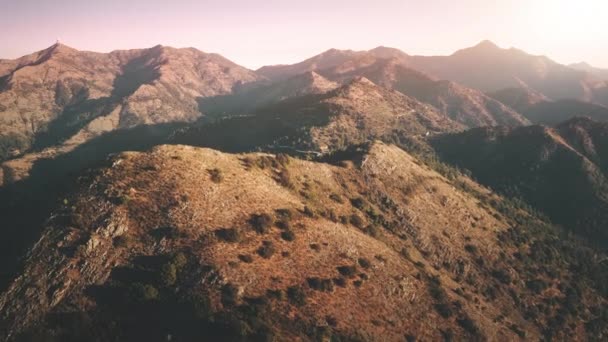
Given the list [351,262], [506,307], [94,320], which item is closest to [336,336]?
[351,262]

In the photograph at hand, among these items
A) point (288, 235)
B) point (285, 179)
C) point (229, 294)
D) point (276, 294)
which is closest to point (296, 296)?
point (276, 294)

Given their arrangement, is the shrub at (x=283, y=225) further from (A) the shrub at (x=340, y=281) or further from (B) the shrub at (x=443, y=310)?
(B) the shrub at (x=443, y=310)

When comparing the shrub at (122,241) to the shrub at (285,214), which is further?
the shrub at (285,214)

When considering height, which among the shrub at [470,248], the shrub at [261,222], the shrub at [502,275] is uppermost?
the shrub at [261,222]

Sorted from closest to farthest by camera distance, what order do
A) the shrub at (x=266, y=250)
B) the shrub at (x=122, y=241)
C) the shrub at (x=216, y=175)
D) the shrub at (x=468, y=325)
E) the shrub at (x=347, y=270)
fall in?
the shrub at (x=122, y=241)
the shrub at (x=266, y=250)
the shrub at (x=347, y=270)
the shrub at (x=468, y=325)
the shrub at (x=216, y=175)

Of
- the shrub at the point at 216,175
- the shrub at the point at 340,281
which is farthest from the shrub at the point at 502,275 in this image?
the shrub at the point at 216,175

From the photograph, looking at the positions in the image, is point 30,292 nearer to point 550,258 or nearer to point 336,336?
point 336,336
